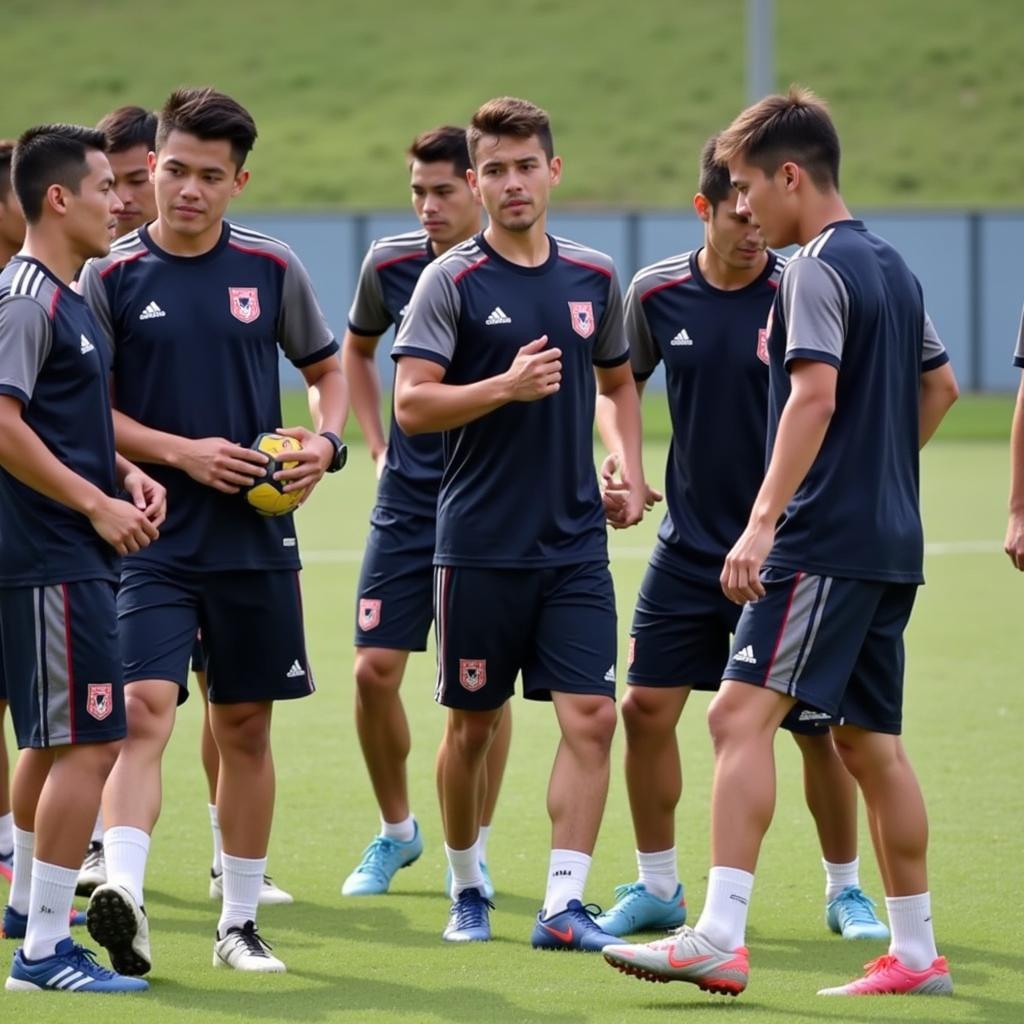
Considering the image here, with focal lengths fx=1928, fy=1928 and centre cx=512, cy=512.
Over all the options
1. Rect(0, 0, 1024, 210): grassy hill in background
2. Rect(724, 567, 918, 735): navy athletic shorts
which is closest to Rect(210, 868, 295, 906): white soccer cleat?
Rect(724, 567, 918, 735): navy athletic shorts

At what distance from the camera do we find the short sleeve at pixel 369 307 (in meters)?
7.88

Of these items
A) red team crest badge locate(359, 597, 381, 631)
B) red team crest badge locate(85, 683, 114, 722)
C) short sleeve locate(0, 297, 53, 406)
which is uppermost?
short sleeve locate(0, 297, 53, 406)

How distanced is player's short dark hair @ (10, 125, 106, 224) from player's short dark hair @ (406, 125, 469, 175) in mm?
2144

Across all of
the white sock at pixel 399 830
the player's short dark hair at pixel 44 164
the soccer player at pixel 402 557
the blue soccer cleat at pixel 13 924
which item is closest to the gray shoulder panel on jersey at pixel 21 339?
the player's short dark hair at pixel 44 164

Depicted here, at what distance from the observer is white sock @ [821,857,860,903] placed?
6.57m

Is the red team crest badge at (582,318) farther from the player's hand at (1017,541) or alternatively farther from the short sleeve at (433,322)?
the player's hand at (1017,541)

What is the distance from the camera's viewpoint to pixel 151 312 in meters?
6.12

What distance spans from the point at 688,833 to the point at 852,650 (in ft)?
8.24

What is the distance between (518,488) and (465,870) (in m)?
1.34

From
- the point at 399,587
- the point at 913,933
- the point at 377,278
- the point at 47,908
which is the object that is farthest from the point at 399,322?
the point at 913,933

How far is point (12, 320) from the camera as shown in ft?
18.0

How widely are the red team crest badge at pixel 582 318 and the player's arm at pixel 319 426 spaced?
0.82 meters

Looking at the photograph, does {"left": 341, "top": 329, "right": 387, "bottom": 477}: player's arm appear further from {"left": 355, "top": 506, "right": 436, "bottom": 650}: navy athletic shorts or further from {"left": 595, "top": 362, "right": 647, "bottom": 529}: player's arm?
{"left": 595, "top": 362, "right": 647, "bottom": 529}: player's arm

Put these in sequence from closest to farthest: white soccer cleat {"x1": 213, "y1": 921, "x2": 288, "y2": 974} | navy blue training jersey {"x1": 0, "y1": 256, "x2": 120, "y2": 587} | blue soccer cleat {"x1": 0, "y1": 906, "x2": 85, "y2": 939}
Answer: navy blue training jersey {"x1": 0, "y1": 256, "x2": 120, "y2": 587} → white soccer cleat {"x1": 213, "y1": 921, "x2": 288, "y2": 974} → blue soccer cleat {"x1": 0, "y1": 906, "x2": 85, "y2": 939}
